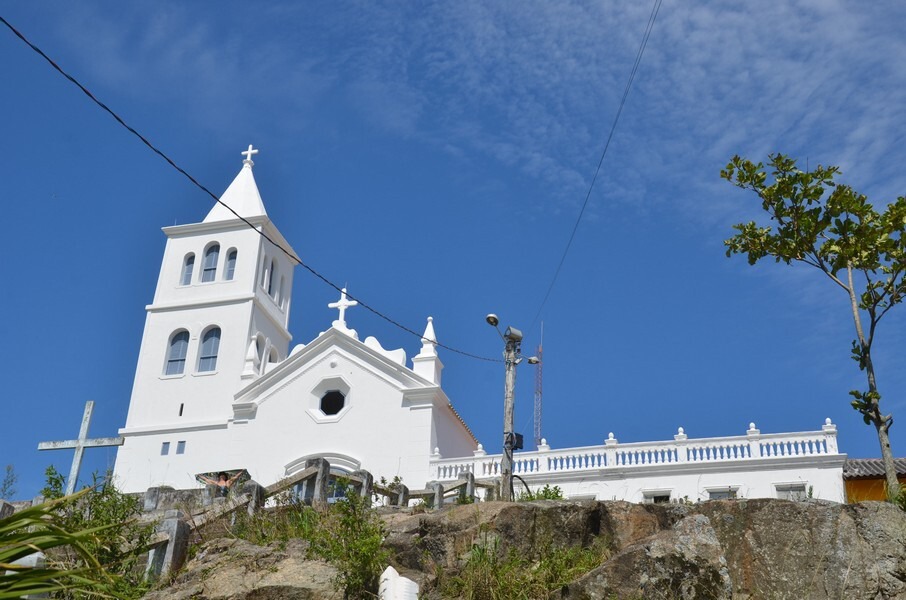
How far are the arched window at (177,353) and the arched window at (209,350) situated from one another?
705 mm

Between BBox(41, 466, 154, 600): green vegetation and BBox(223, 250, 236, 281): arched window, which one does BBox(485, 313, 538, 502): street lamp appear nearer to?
Result: BBox(41, 466, 154, 600): green vegetation

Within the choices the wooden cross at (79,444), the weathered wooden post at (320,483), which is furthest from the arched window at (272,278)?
the weathered wooden post at (320,483)

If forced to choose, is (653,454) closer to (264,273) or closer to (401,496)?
(401,496)

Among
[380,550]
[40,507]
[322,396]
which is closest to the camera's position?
[40,507]

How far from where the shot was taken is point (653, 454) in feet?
103

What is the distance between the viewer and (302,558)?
16203 millimetres

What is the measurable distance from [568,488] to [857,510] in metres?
17.2

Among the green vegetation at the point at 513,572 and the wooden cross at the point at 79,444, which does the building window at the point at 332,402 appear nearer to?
the wooden cross at the point at 79,444

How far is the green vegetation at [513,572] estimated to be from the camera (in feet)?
48.2

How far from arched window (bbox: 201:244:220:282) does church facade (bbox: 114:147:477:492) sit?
0.20 ft

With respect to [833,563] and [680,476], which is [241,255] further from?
[833,563]

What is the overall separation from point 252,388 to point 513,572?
2403 centimetres

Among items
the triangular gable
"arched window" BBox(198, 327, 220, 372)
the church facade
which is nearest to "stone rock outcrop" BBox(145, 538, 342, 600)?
the church facade

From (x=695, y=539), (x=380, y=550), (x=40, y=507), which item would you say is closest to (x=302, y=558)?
(x=380, y=550)
